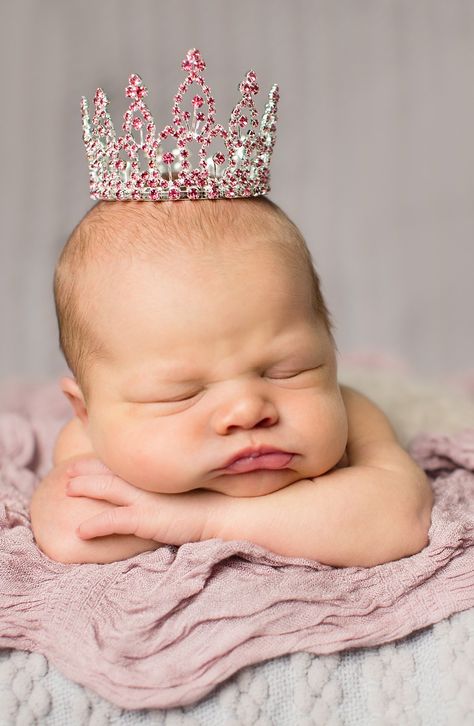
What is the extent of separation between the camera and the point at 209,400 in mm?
1271

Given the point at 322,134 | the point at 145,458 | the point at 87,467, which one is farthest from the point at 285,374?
the point at 322,134

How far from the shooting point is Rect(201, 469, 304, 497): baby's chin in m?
1.32

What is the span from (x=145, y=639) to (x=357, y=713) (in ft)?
0.88

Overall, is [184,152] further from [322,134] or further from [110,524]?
[322,134]

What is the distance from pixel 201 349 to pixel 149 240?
173mm

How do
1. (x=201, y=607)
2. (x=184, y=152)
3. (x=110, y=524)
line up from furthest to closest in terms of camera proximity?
(x=184, y=152), (x=110, y=524), (x=201, y=607)

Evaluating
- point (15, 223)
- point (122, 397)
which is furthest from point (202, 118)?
point (15, 223)

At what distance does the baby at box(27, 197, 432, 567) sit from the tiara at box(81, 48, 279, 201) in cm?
3

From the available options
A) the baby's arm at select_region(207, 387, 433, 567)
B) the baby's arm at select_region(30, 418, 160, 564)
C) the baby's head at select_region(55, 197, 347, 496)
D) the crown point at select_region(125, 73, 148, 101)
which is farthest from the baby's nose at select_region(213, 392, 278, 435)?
the crown point at select_region(125, 73, 148, 101)

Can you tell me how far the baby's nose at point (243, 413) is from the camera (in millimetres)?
1230

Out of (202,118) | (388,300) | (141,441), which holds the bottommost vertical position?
(388,300)

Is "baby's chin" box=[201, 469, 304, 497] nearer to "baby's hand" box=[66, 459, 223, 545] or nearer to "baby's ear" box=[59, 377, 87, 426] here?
"baby's hand" box=[66, 459, 223, 545]

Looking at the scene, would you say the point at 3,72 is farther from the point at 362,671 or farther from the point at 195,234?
the point at 362,671

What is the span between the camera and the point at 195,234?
1311 millimetres
